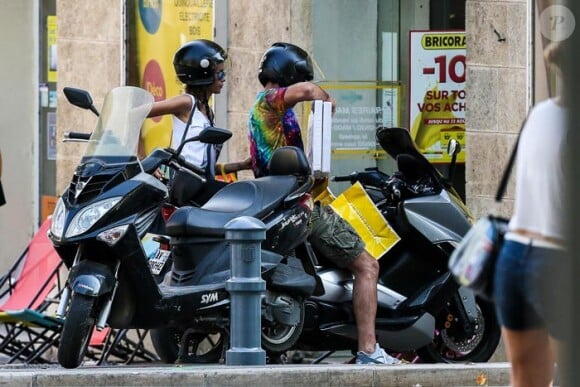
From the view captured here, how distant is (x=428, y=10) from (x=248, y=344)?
435cm

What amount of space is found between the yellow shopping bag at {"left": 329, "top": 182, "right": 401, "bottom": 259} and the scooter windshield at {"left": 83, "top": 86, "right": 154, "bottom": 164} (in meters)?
1.35

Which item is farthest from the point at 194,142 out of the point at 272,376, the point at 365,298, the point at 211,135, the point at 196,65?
the point at 272,376

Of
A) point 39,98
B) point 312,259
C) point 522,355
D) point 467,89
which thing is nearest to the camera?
point 522,355

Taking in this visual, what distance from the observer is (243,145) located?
10.7 m

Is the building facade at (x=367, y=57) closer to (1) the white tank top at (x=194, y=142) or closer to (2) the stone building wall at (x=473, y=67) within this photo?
(2) the stone building wall at (x=473, y=67)

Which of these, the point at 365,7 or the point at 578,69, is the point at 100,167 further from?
the point at 578,69

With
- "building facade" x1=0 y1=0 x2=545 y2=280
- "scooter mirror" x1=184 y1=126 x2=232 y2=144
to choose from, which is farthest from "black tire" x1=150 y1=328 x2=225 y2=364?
"building facade" x1=0 y1=0 x2=545 y2=280

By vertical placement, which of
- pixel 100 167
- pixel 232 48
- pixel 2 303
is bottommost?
pixel 2 303

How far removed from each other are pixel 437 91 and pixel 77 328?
4592 mm

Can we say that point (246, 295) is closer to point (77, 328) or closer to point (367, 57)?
point (77, 328)

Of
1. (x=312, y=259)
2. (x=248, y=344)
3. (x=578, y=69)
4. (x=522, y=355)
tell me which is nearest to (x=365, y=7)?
(x=312, y=259)

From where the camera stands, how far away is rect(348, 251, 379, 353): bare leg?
8.26 meters

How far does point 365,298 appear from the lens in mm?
8289

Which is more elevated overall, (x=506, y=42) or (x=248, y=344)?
(x=506, y=42)
